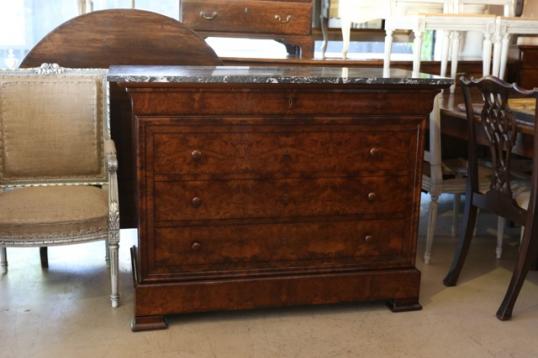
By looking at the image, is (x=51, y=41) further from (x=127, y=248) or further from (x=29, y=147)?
(x=127, y=248)

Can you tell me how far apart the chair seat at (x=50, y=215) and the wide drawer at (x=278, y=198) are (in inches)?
13.7

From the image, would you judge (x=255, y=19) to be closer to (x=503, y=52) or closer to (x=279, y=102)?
(x=503, y=52)

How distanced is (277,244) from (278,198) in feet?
0.68

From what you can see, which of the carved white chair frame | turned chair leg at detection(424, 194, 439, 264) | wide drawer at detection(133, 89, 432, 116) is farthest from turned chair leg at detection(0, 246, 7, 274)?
the carved white chair frame

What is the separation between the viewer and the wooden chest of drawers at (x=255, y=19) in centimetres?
479

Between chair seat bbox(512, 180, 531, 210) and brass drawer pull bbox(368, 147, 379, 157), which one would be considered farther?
chair seat bbox(512, 180, 531, 210)

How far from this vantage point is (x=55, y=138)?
11.1 ft

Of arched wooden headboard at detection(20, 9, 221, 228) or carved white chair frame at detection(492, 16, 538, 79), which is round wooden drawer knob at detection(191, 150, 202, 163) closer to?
arched wooden headboard at detection(20, 9, 221, 228)

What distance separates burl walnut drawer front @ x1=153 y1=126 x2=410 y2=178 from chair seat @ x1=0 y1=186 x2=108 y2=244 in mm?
428

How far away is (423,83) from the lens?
2.97 metres

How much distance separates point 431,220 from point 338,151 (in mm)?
1066

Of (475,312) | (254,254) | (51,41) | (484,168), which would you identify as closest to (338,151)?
(254,254)

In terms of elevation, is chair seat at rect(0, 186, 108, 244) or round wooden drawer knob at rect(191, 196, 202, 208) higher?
round wooden drawer knob at rect(191, 196, 202, 208)

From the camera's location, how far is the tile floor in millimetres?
2811
